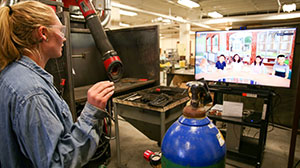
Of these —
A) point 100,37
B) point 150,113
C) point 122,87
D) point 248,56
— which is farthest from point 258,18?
point 150,113

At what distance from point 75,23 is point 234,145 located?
2.37 meters

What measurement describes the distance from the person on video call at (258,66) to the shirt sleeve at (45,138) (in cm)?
178

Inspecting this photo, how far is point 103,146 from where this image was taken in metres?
2.12

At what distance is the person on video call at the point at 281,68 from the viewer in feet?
5.85

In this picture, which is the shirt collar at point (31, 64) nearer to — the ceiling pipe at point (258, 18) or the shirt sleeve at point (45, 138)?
the shirt sleeve at point (45, 138)

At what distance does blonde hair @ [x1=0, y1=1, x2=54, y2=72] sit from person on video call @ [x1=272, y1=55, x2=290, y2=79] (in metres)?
1.93

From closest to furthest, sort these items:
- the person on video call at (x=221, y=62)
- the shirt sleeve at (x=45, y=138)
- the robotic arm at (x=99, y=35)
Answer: the shirt sleeve at (x=45, y=138), the robotic arm at (x=99, y=35), the person on video call at (x=221, y=62)

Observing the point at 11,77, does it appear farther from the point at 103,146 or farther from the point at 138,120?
the point at 103,146

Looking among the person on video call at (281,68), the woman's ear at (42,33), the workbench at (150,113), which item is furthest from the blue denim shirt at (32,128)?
the person on video call at (281,68)

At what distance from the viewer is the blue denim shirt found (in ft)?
2.13

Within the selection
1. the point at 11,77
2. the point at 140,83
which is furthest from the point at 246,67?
the point at 11,77

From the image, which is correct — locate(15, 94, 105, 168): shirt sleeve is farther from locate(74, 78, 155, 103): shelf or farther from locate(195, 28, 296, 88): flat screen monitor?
locate(195, 28, 296, 88): flat screen monitor

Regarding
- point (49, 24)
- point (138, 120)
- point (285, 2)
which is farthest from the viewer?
point (285, 2)

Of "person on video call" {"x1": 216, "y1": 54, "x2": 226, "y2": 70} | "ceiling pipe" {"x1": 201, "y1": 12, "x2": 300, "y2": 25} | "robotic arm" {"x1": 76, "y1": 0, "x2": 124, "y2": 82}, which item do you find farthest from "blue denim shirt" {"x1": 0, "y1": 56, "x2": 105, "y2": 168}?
"ceiling pipe" {"x1": 201, "y1": 12, "x2": 300, "y2": 25}
